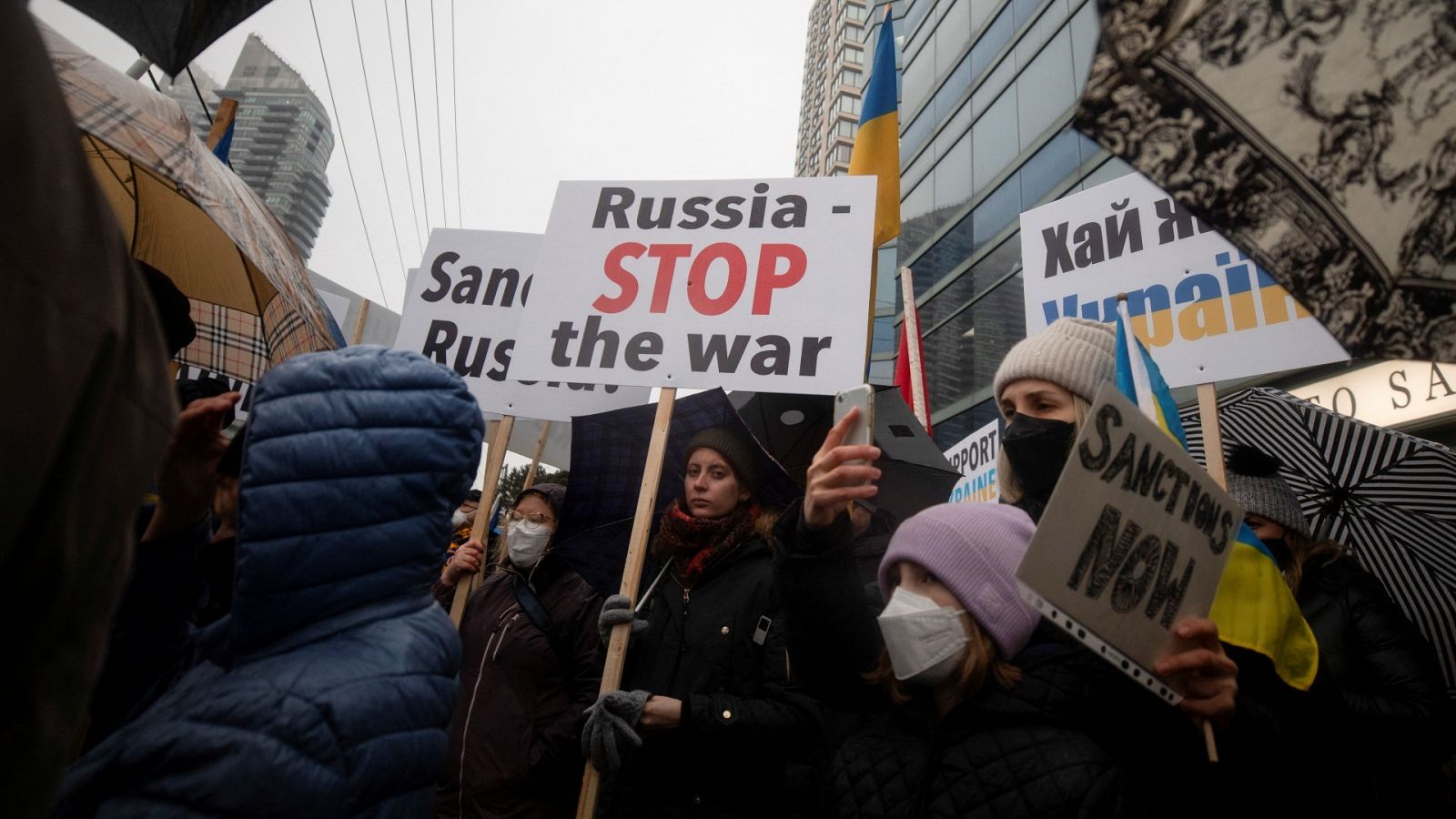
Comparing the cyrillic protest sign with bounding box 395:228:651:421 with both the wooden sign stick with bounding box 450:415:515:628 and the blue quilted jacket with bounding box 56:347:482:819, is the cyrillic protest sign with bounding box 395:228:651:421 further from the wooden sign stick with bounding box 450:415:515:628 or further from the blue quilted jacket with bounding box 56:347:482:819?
the blue quilted jacket with bounding box 56:347:482:819

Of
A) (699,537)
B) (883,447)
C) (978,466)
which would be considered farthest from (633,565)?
(978,466)

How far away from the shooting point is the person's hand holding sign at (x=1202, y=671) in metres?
1.33

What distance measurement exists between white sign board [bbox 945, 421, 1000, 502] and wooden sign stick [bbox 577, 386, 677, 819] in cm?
230

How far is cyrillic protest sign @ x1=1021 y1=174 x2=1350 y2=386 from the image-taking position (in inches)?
103

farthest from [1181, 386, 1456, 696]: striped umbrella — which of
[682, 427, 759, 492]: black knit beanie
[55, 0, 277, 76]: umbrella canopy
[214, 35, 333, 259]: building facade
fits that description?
[214, 35, 333, 259]: building facade

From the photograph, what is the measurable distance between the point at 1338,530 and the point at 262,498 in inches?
139

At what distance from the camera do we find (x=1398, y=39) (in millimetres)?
1106

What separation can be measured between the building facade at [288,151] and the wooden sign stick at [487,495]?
89.0ft

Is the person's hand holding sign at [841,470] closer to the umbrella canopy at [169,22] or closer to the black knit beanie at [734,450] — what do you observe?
the black knit beanie at [734,450]

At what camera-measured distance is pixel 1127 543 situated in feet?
4.25

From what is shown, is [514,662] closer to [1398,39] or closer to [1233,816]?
[1233,816]

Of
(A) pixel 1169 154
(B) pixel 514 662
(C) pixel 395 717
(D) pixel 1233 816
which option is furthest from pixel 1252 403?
(C) pixel 395 717

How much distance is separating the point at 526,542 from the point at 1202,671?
253 centimetres

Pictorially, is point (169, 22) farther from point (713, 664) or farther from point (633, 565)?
point (713, 664)
